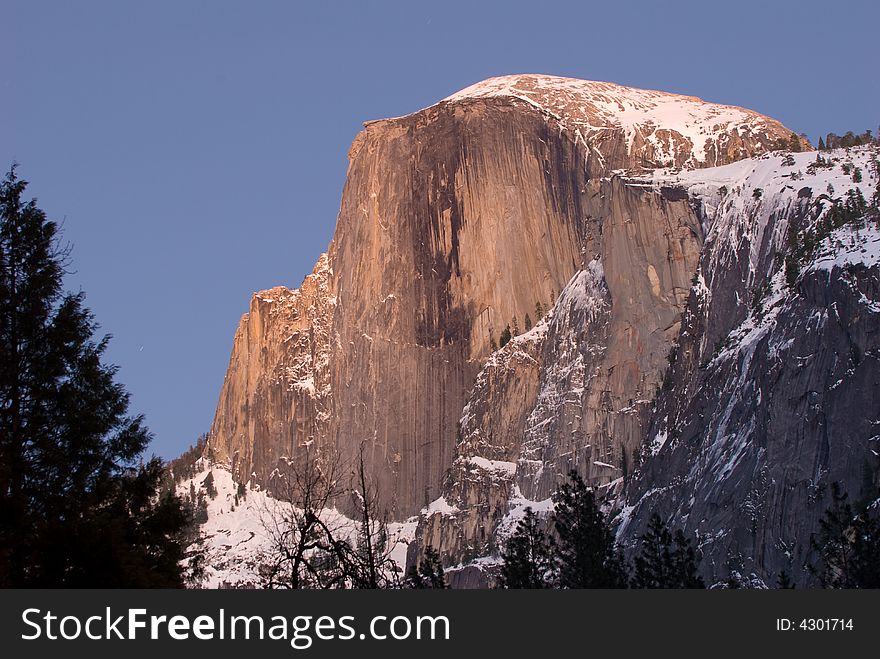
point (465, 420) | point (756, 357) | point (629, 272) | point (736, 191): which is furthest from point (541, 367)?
point (756, 357)

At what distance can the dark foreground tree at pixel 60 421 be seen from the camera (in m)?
31.2

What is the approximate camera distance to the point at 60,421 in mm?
32500

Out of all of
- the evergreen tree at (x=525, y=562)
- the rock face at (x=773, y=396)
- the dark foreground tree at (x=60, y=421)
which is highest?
the rock face at (x=773, y=396)

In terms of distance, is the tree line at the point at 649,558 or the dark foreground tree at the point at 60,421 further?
the tree line at the point at 649,558

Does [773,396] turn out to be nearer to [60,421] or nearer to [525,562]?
[525,562]

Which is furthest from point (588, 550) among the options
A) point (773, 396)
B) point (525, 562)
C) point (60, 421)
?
point (60, 421)

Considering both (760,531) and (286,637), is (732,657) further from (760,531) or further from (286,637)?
(760,531)

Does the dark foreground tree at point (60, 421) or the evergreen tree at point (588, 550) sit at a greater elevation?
the evergreen tree at point (588, 550)

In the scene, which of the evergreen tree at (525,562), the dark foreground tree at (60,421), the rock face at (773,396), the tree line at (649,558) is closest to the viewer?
the dark foreground tree at (60,421)

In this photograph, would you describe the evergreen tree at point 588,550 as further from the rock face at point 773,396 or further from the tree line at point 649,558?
the rock face at point 773,396

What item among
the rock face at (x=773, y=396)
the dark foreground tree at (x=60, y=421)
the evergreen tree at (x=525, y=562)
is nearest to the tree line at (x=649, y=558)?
the evergreen tree at (x=525, y=562)

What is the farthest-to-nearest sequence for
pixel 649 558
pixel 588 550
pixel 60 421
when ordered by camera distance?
1. pixel 588 550
2. pixel 649 558
3. pixel 60 421

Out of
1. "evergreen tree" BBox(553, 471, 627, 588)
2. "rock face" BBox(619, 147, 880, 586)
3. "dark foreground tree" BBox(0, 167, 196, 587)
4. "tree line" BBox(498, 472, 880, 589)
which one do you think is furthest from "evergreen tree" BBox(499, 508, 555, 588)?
"dark foreground tree" BBox(0, 167, 196, 587)

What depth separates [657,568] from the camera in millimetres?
69062
